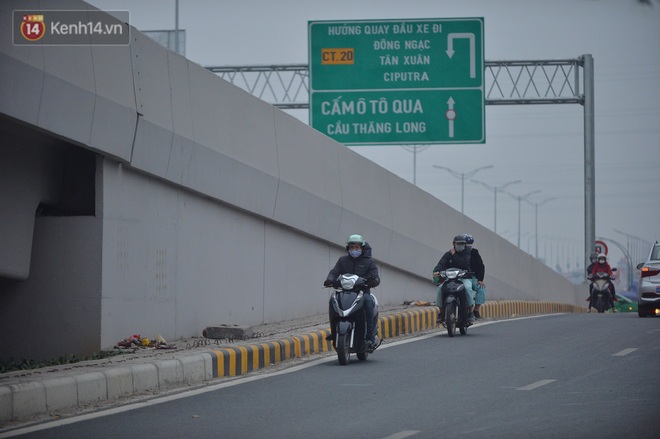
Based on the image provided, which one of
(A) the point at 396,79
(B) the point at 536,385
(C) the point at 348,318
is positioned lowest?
(B) the point at 536,385

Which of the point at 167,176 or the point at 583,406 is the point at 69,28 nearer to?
the point at 167,176

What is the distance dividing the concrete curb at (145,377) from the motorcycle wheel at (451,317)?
2137 millimetres

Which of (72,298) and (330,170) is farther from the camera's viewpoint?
(330,170)

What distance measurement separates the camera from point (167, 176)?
15.1 metres

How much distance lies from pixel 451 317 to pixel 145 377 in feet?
23.4

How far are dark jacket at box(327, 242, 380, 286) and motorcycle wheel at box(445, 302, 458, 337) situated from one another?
3.21 meters

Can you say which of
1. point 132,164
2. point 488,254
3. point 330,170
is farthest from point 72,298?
point 488,254

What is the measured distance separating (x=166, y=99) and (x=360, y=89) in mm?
12122

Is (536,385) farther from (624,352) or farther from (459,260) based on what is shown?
(459,260)

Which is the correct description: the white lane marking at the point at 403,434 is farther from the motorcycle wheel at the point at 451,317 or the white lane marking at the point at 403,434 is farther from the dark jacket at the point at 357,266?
the motorcycle wheel at the point at 451,317

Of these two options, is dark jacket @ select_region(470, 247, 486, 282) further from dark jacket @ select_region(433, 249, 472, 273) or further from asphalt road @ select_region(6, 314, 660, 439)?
asphalt road @ select_region(6, 314, 660, 439)

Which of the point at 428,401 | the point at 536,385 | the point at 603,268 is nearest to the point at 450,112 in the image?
the point at 603,268

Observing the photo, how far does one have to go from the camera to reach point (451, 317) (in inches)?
687

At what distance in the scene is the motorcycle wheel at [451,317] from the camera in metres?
17.4
